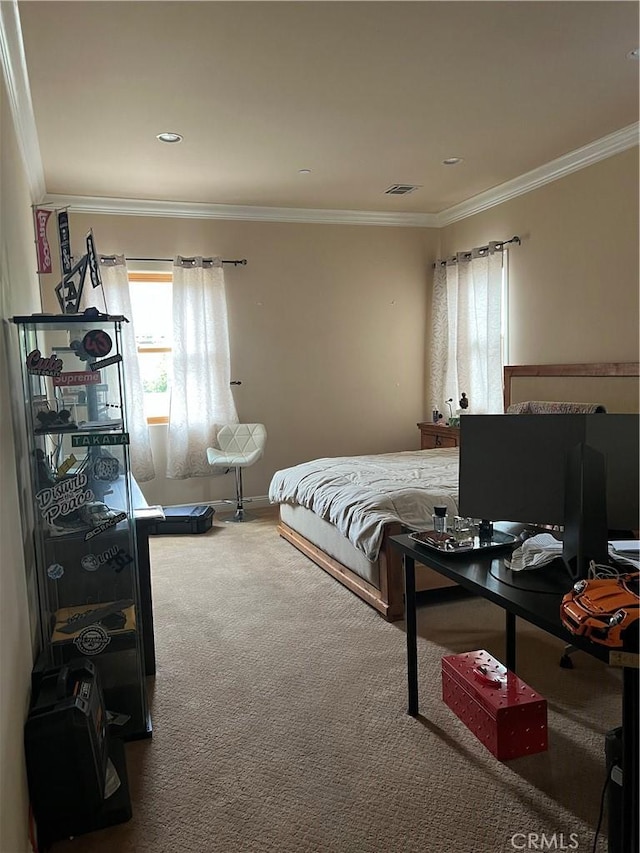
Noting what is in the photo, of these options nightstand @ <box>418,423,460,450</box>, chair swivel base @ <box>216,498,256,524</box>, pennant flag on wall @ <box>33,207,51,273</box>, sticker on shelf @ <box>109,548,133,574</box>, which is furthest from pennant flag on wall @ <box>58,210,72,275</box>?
nightstand @ <box>418,423,460,450</box>

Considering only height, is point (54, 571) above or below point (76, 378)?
below

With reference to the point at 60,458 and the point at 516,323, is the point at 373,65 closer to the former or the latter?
the point at 60,458

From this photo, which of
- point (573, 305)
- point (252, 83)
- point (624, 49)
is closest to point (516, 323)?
point (573, 305)

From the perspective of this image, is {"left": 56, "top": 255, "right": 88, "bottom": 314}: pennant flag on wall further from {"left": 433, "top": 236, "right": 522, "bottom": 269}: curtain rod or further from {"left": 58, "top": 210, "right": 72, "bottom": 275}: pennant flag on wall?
{"left": 433, "top": 236, "right": 522, "bottom": 269}: curtain rod

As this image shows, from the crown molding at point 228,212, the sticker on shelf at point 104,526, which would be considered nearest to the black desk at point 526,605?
the sticker on shelf at point 104,526

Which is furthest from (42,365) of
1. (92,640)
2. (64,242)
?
(64,242)

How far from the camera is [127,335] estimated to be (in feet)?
18.1

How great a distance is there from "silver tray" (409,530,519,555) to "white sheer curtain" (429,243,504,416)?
3523 mm

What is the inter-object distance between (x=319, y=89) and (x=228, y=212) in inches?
104

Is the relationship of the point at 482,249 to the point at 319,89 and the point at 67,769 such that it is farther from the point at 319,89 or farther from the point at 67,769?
the point at 67,769

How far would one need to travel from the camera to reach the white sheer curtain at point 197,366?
18.8 feet

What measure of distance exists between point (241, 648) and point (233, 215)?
4.14m

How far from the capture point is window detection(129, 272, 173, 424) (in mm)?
5801

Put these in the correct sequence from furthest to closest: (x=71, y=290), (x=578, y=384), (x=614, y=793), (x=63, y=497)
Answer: (x=578, y=384) → (x=71, y=290) → (x=63, y=497) → (x=614, y=793)
